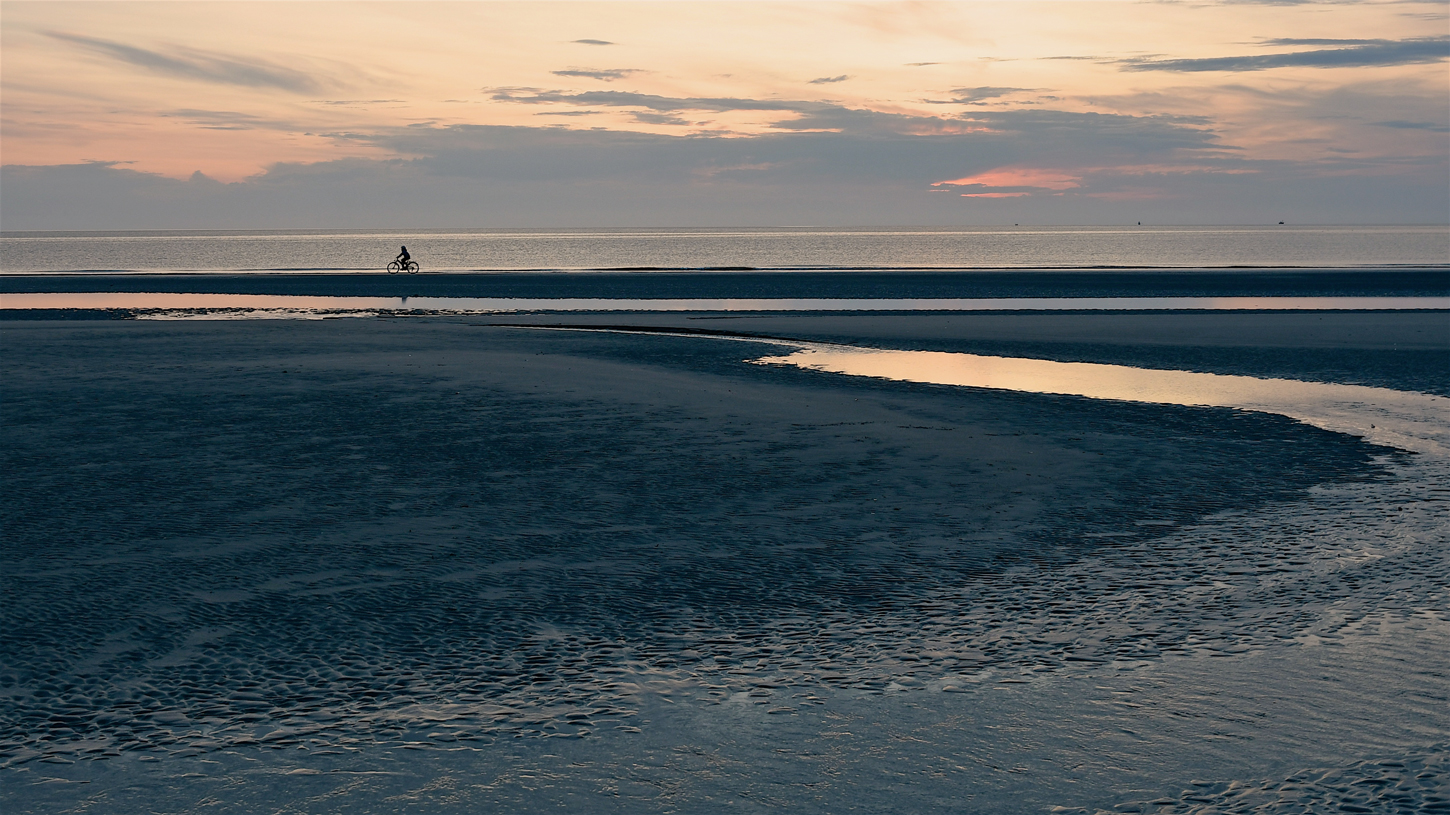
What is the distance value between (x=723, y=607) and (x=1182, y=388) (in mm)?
15335

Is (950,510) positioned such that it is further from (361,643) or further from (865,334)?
(865,334)

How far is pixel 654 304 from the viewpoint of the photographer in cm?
5134

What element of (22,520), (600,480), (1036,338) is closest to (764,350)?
(1036,338)

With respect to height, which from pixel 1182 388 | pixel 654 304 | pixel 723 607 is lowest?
pixel 723 607

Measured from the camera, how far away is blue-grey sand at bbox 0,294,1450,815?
19.2 feet

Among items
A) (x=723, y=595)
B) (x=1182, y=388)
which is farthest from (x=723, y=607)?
(x=1182, y=388)

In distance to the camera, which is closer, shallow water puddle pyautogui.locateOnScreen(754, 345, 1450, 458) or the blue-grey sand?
the blue-grey sand

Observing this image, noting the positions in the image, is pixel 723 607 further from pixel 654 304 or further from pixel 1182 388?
pixel 654 304

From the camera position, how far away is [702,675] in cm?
723

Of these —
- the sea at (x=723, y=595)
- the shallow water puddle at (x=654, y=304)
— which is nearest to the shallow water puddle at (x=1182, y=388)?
the sea at (x=723, y=595)

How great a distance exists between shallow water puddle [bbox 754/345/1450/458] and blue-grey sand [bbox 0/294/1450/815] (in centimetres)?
38

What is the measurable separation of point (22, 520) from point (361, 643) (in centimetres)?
547

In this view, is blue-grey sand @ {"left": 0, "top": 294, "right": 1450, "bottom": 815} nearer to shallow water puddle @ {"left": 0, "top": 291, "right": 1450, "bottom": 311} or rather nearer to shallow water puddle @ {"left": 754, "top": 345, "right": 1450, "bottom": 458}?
shallow water puddle @ {"left": 754, "top": 345, "right": 1450, "bottom": 458}

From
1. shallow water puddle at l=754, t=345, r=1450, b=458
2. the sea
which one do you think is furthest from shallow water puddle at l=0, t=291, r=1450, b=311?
the sea
